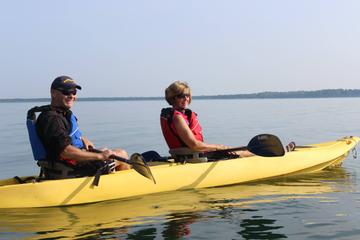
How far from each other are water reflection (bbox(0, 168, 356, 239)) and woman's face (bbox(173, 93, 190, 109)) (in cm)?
126

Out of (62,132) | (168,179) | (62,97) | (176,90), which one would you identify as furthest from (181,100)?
(62,132)

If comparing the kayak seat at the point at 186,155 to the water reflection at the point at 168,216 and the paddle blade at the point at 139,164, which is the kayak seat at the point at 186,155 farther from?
the paddle blade at the point at 139,164

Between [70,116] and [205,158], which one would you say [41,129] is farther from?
[205,158]

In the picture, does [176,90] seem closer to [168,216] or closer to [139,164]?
[139,164]

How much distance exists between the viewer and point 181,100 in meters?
7.28

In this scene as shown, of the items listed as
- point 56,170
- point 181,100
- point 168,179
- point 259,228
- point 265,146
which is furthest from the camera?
point 265,146

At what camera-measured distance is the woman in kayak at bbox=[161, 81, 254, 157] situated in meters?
7.21

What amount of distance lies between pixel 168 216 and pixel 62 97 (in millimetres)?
1859

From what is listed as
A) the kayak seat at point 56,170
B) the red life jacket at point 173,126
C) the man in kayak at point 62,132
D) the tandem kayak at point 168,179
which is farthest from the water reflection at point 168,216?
the red life jacket at point 173,126

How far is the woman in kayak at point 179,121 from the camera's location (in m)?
7.21

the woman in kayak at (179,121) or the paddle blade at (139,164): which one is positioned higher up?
the woman in kayak at (179,121)

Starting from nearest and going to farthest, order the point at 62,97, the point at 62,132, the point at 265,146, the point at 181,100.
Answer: the point at 62,132
the point at 62,97
the point at 181,100
the point at 265,146

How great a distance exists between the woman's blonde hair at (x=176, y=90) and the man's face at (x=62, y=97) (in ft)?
5.84

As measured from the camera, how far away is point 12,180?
21.0ft
